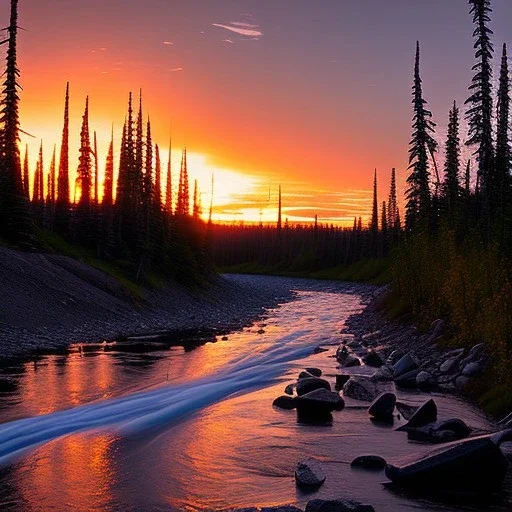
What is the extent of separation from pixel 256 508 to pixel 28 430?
8.39m

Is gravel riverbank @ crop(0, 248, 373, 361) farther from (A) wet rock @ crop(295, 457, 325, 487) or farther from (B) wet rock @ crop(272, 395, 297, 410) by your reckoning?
(A) wet rock @ crop(295, 457, 325, 487)

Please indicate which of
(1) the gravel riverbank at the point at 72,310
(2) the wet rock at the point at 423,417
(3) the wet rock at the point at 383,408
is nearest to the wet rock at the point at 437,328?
(3) the wet rock at the point at 383,408

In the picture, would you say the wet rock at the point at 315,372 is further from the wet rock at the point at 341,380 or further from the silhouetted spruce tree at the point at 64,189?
the silhouetted spruce tree at the point at 64,189

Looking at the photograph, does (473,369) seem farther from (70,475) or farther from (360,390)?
(70,475)

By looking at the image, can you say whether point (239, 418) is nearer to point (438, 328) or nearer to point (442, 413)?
point (442, 413)

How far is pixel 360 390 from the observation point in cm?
2056

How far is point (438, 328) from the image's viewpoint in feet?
92.4

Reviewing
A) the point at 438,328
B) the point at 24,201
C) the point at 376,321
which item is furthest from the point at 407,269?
the point at 24,201

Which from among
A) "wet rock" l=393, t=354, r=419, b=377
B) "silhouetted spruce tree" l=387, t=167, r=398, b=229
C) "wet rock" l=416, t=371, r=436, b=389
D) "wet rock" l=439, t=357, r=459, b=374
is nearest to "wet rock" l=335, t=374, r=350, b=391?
"wet rock" l=393, t=354, r=419, b=377

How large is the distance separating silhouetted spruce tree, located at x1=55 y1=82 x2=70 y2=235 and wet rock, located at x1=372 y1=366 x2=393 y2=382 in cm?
4979

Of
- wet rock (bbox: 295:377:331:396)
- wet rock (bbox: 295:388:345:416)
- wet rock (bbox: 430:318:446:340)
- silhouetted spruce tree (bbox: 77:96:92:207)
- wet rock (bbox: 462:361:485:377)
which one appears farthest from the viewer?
silhouetted spruce tree (bbox: 77:96:92:207)

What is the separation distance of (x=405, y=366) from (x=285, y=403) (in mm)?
6105

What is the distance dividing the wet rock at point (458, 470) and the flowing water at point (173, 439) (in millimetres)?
419

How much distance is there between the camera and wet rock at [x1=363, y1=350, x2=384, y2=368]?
26.6 m
